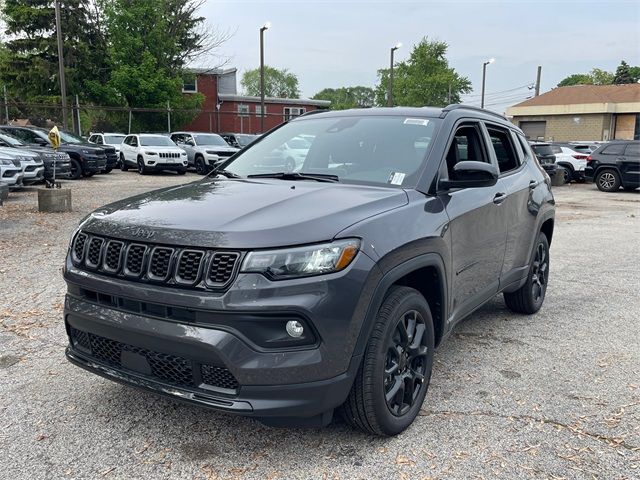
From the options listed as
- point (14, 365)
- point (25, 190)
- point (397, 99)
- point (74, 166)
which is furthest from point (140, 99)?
point (397, 99)

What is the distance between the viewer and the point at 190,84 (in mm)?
39969

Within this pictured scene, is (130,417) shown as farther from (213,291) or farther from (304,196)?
(304,196)

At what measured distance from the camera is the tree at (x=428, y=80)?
204ft

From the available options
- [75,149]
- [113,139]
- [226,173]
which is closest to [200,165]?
[113,139]

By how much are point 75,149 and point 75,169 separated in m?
0.68

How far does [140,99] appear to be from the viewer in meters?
32.3

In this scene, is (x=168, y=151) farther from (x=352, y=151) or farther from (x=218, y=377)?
(x=218, y=377)

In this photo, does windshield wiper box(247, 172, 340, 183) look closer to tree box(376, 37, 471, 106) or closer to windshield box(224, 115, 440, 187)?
windshield box(224, 115, 440, 187)

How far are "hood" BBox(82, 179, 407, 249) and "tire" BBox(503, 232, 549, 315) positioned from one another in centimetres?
243

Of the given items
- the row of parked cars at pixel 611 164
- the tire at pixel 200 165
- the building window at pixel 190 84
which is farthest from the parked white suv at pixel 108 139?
the row of parked cars at pixel 611 164

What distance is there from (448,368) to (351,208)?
1.79m

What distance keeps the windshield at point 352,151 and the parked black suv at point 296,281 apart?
0.6 inches

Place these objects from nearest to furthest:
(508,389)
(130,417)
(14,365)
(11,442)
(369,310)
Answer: (369,310) < (11,442) < (130,417) < (508,389) < (14,365)

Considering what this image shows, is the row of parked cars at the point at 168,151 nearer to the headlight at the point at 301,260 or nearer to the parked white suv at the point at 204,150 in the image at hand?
the parked white suv at the point at 204,150
